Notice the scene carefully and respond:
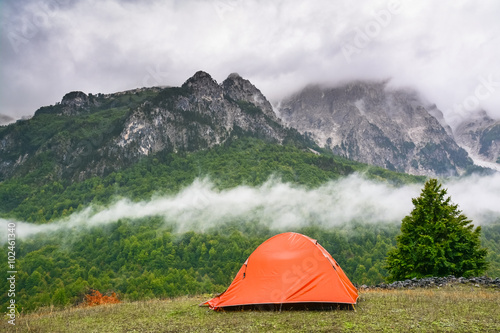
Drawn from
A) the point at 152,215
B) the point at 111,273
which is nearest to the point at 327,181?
the point at 152,215

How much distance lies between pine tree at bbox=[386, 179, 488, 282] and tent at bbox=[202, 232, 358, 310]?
Result: 14.3 metres

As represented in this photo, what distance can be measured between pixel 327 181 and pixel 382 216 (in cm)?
3940

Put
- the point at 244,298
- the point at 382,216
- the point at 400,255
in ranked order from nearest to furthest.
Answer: the point at 244,298 → the point at 400,255 → the point at 382,216

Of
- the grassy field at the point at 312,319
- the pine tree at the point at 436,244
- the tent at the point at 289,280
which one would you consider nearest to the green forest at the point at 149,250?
the pine tree at the point at 436,244

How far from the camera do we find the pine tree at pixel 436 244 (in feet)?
81.1

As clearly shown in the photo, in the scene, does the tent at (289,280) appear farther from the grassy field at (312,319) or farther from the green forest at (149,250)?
the green forest at (149,250)

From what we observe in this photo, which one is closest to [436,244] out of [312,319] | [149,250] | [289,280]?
[289,280]

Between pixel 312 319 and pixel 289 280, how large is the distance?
267 cm

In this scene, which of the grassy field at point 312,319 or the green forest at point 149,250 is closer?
the grassy field at point 312,319

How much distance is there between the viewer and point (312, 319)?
38.3ft

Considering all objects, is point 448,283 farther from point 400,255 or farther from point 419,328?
point 419,328

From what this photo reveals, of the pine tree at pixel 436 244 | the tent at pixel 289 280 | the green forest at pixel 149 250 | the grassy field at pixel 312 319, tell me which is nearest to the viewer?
the grassy field at pixel 312 319

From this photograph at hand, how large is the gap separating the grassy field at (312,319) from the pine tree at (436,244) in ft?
35.1

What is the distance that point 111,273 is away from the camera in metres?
106
